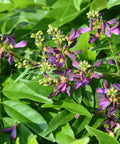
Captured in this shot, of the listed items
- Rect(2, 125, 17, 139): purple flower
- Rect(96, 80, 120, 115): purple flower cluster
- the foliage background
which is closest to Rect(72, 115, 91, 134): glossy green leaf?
the foliage background

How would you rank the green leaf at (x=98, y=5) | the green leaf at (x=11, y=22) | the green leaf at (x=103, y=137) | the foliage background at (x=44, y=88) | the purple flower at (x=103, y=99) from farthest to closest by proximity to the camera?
the green leaf at (x=11, y=22)
the green leaf at (x=98, y=5)
the foliage background at (x=44, y=88)
the purple flower at (x=103, y=99)
the green leaf at (x=103, y=137)

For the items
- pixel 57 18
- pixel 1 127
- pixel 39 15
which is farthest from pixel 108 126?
pixel 39 15

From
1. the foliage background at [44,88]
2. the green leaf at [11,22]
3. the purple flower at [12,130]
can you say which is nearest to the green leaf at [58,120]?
the foliage background at [44,88]

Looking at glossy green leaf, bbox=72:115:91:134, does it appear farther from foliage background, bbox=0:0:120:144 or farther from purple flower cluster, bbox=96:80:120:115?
purple flower cluster, bbox=96:80:120:115

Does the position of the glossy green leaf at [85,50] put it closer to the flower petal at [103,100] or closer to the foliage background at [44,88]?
the foliage background at [44,88]

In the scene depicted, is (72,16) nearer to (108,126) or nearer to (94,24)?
(94,24)

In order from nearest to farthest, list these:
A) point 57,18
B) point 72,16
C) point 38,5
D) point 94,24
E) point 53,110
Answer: point 94,24, point 53,110, point 72,16, point 57,18, point 38,5
